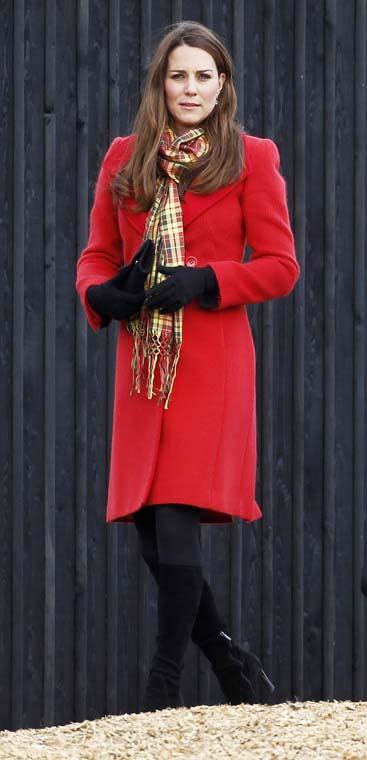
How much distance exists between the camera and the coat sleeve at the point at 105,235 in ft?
15.3

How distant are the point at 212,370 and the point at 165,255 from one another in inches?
12.9

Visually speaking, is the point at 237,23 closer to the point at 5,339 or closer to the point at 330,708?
the point at 5,339

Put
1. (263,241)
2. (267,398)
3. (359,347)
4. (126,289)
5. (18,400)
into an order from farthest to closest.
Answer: (359,347) < (267,398) < (18,400) < (263,241) < (126,289)

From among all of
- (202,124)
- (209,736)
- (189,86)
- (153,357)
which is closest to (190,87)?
(189,86)

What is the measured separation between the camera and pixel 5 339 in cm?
620

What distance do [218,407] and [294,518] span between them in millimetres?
2105

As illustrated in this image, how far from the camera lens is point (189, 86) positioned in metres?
4.51

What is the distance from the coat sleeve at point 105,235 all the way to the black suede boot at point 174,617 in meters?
0.72

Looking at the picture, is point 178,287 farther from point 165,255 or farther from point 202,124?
point 202,124

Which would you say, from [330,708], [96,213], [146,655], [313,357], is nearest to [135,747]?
[330,708]

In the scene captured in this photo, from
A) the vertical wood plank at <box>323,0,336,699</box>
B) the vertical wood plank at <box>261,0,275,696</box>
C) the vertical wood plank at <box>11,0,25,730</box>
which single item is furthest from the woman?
the vertical wood plank at <box>323,0,336,699</box>

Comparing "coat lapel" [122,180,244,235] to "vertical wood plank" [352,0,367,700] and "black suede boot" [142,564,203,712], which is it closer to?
"black suede boot" [142,564,203,712]

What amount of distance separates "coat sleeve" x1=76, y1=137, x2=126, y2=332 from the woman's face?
0.22 metres

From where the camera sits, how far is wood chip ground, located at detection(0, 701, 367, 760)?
3.77 m
